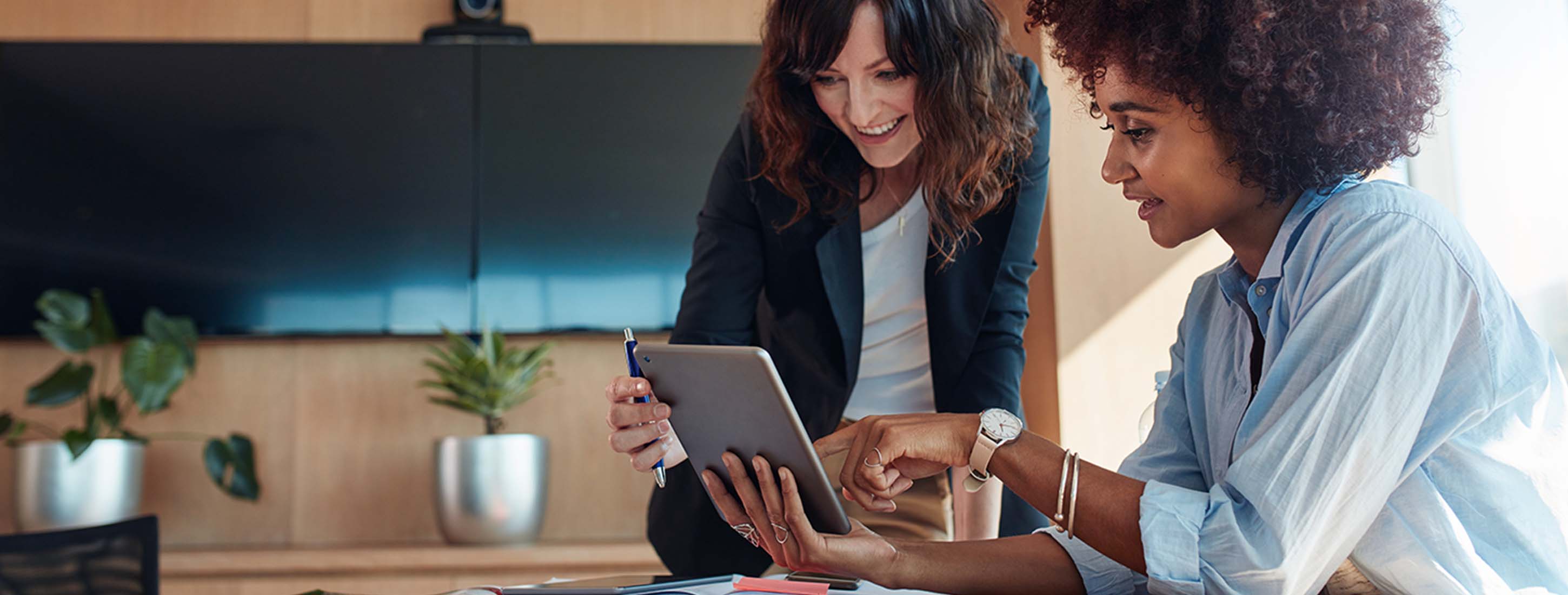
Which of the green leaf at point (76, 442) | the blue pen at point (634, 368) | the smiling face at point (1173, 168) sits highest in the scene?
the smiling face at point (1173, 168)

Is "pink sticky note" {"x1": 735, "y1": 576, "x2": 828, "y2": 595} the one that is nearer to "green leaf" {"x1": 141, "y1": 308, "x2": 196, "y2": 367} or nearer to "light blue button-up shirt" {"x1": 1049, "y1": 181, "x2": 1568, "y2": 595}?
"light blue button-up shirt" {"x1": 1049, "y1": 181, "x2": 1568, "y2": 595}

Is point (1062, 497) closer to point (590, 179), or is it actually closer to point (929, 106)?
point (929, 106)

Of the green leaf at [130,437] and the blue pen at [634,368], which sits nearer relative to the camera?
the blue pen at [634,368]

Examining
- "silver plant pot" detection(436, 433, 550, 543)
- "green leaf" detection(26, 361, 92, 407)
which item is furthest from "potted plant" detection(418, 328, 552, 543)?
"green leaf" detection(26, 361, 92, 407)

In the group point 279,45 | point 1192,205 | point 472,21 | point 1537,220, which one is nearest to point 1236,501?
point 1192,205

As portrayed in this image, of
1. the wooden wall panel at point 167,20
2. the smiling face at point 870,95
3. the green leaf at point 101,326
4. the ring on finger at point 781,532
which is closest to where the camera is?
the ring on finger at point 781,532

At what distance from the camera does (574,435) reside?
3283 millimetres

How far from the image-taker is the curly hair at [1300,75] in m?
0.91

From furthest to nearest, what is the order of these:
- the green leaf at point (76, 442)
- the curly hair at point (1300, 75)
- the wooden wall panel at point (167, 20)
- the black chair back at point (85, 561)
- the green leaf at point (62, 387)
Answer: the wooden wall panel at point (167, 20)
the green leaf at point (62, 387)
the green leaf at point (76, 442)
the black chair back at point (85, 561)
the curly hair at point (1300, 75)

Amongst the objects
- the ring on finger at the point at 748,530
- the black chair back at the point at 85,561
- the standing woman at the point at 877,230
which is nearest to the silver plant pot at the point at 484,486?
the black chair back at the point at 85,561

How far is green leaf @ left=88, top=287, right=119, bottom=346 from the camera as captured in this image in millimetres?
3010

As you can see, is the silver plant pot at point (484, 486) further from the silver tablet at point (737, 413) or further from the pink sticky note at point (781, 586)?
the pink sticky note at point (781, 586)

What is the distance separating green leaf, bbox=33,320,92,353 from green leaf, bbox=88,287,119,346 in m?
0.02

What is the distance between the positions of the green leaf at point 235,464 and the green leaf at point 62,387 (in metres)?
0.34
